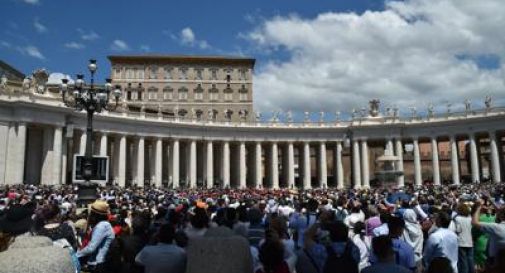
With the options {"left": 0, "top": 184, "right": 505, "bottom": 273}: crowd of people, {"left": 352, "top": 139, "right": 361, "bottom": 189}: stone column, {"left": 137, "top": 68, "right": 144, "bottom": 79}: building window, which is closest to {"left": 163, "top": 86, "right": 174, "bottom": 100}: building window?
{"left": 137, "top": 68, "right": 144, "bottom": 79}: building window

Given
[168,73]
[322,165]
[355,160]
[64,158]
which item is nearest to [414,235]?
[64,158]

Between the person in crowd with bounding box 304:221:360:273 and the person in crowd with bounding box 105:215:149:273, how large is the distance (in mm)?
2680

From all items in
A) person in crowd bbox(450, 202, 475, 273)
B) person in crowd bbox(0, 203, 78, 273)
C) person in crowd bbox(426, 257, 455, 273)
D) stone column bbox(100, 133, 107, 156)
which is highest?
stone column bbox(100, 133, 107, 156)

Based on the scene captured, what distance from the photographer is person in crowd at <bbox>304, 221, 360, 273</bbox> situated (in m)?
6.29

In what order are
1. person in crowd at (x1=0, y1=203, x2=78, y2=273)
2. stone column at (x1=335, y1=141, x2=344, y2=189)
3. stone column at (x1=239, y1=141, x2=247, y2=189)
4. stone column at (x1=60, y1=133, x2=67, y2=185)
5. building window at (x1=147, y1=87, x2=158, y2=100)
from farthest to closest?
building window at (x1=147, y1=87, x2=158, y2=100), stone column at (x1=335, y1=141, x2=344, y2=189), stone column at (x1=239, y1=141, x2=247, y2=189), stone column at (x1=60, y1=133, x2=67, y2=185), person in crowd at (x1=0, y1=203, x2=78, y2=273)

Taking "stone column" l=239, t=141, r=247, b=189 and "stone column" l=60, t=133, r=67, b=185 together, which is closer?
"stone column" l=60, t=133, r=67, b=185

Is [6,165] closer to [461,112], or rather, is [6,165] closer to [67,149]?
[67,149]

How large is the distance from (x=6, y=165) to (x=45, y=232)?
165 feet

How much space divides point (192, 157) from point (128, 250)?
213 ft

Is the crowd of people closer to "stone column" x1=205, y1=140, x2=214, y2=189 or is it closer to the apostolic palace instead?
the apostolic palace

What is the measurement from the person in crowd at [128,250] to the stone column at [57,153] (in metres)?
51.8

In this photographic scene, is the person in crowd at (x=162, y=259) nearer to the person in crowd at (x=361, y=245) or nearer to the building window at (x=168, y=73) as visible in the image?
the person in crowd at (x=361, y=245)

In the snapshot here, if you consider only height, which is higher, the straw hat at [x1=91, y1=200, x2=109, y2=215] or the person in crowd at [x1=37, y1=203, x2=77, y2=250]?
the straw hat at [x1=91, y1=200, x2=109, y2=215]

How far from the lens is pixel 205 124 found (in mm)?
72875
